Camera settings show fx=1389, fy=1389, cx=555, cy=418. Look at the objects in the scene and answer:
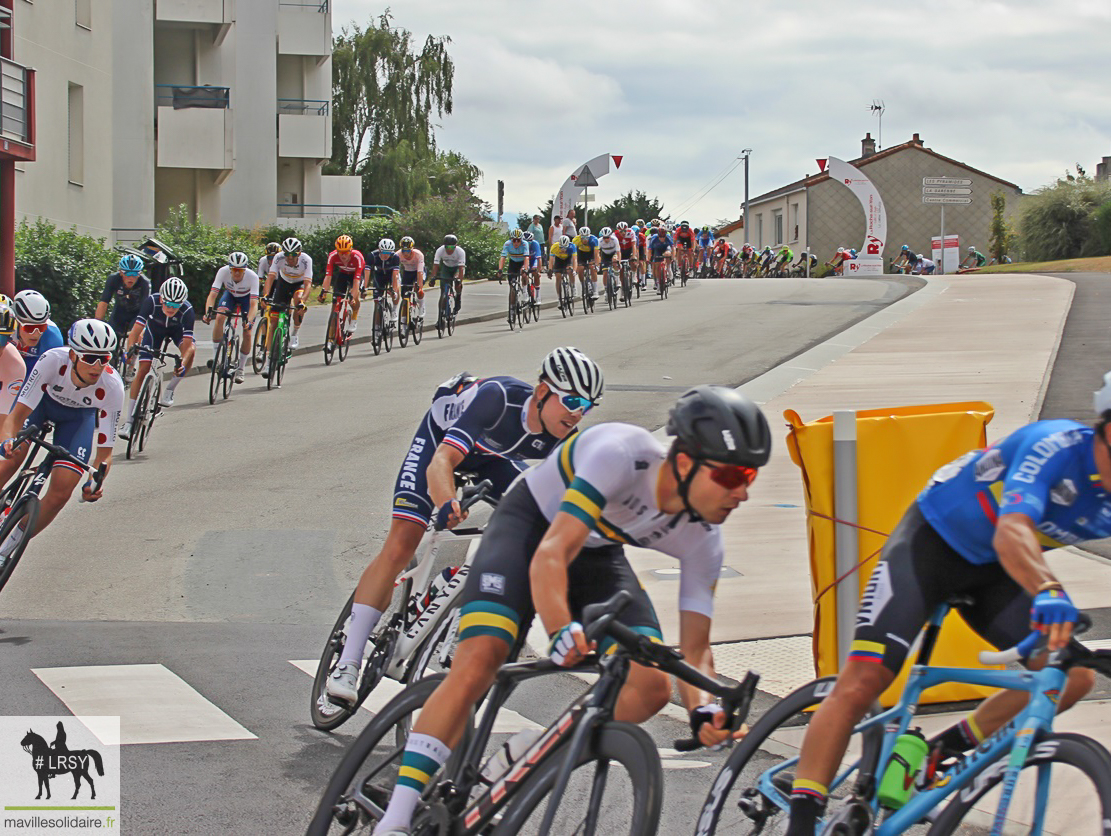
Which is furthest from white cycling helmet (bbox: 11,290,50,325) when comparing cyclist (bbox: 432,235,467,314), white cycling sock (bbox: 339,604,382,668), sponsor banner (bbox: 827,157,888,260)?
sponsor banner (bbox: 827,157,888,260)

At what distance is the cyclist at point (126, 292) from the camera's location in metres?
16.4

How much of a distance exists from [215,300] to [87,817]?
46.1ft

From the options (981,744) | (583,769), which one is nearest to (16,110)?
(583,769)

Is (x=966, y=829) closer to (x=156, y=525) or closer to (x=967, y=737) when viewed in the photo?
(x=967, y=737)

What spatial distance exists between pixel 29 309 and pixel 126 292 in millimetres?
6552

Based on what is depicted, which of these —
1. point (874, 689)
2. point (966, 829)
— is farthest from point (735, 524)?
point (874, 689)

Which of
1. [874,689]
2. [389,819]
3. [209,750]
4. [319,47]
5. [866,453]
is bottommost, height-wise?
[209,750]

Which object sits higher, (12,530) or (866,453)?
(866,453)

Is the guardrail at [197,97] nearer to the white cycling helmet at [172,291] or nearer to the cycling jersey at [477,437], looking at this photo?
the white cycling helmet at [172,291]

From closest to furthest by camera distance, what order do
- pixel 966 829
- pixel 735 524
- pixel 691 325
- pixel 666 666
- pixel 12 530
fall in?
pixel 666 666 → pixel 966 829 → pixel 12 530 → pixel 735 524 → pixel 691 325

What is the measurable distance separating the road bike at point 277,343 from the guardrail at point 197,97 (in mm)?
24512

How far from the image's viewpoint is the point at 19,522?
8.30m

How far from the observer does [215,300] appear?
18.5 meters

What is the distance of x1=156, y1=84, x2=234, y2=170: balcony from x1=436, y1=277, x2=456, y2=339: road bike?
665 inches
